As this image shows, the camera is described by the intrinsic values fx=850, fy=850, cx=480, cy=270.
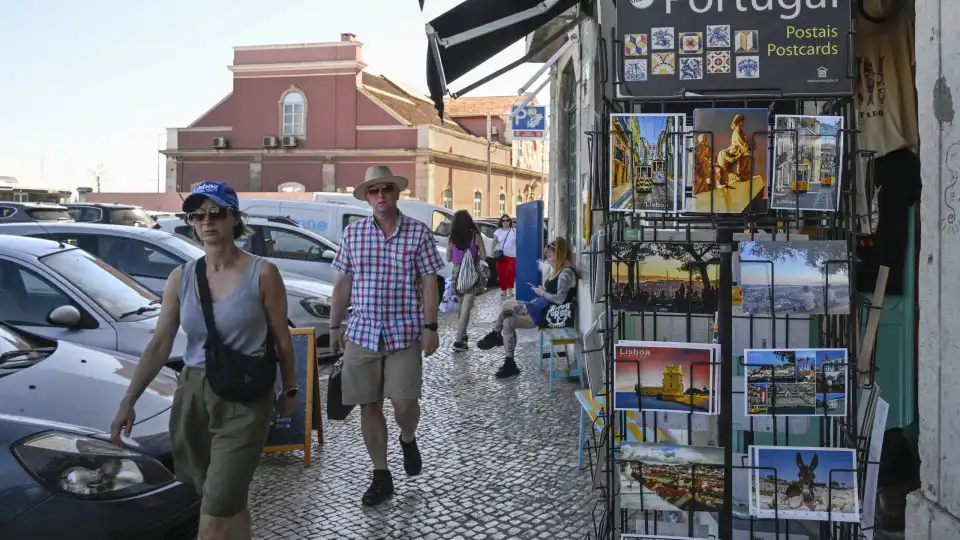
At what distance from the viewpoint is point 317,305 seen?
953cm

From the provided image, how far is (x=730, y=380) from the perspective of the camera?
108 inches

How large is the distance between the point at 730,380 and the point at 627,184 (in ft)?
2.34

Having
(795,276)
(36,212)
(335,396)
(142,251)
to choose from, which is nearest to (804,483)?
(795,276)

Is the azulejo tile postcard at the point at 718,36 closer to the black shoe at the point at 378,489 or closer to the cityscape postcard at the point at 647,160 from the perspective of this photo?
the cityscape postcard at the point at 647,160

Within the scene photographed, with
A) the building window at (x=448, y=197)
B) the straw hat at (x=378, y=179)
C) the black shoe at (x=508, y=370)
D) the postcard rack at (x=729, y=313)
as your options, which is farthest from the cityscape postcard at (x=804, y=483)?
the building window at (x=448, y=197)

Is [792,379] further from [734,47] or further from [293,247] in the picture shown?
[293,247]

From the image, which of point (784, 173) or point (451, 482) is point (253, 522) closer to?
point (451, 482)

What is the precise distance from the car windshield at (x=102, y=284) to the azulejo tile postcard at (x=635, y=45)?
4.66 m

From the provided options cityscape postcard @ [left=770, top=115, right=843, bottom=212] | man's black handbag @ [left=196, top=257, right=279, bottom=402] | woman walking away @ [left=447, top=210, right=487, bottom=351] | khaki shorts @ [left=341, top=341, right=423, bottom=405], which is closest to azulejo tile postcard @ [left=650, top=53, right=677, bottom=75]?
cityscape postcard @ [left=770, top=115, right=843, bottom=212]

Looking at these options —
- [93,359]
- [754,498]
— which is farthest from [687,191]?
[93,359]

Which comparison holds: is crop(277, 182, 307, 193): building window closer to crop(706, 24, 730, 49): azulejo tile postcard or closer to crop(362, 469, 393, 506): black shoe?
crop(362, 469, 393, 506): black shoe

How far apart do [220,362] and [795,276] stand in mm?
2291

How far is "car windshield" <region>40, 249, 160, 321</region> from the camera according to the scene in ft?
20.3

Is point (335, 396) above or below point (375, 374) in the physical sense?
below
